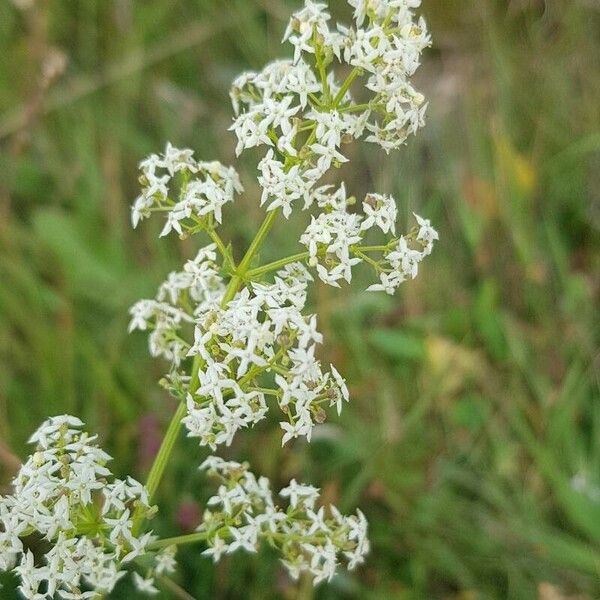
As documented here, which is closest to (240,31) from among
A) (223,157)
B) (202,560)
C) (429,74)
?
(223,157)

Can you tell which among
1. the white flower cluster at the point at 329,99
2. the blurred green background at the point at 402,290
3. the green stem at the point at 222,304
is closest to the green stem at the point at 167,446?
the green stem at the point at 222,304

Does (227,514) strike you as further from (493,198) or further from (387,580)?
(493,198)

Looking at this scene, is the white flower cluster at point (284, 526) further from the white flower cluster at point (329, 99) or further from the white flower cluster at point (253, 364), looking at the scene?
the white flower cluster at point (329, 99)

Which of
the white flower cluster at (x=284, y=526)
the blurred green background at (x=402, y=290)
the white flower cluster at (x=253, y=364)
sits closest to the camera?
the white flower cluster at (x=253, y=364)

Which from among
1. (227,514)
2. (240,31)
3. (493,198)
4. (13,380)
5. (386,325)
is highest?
(240,31)

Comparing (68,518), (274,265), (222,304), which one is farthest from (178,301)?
(68,518)

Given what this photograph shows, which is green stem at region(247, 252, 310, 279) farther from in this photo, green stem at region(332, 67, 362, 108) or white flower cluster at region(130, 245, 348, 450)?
green stem at region(332, 67, 362, 108)

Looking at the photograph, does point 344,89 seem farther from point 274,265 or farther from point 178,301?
point 178,301
